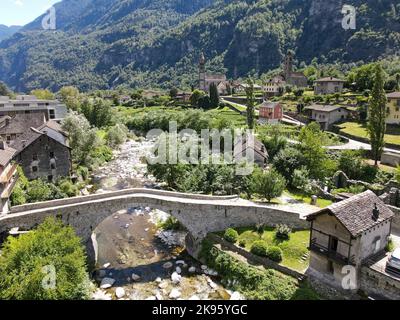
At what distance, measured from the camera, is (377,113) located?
1702 inches

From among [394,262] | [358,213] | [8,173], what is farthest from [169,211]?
[394,262]

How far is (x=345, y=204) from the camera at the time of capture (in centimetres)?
2202

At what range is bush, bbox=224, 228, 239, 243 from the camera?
27.9m

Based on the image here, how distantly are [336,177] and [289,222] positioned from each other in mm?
15901

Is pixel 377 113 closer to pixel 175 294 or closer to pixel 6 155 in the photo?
pixel 175 294

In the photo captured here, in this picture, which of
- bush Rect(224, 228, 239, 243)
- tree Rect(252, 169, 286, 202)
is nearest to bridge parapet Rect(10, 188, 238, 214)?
tree Rect(252, 169, 286, 202)

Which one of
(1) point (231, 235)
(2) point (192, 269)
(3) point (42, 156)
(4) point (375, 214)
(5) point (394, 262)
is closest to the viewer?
(5) point (394, 262)

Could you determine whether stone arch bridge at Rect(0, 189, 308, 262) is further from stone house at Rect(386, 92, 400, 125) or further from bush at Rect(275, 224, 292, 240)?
stone house at Rect(386, 92, 400, 125)

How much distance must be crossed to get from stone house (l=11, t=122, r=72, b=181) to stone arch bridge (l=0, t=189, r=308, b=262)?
13245 mm

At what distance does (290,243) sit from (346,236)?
611 cm

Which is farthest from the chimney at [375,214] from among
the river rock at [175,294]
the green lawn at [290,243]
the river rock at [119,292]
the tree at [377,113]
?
the tree at [377,113]

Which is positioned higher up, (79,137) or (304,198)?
(79,137)

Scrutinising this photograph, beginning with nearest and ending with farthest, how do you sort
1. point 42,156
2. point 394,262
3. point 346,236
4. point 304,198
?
point 394,262 → point 346,236 → point 304,198 → point 42,156
